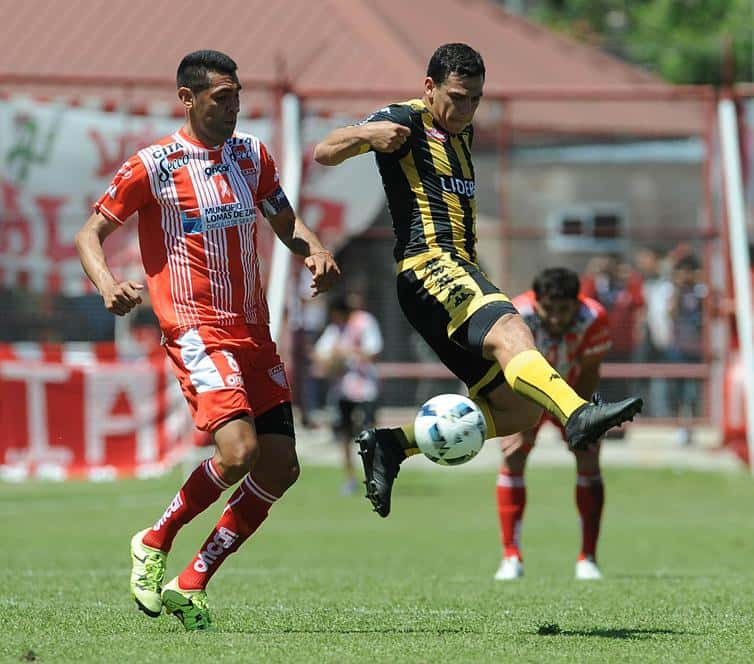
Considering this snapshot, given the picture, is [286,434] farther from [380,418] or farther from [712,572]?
[380,418]

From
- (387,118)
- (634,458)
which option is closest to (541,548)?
(634,458)

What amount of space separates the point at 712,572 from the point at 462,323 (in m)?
5.13

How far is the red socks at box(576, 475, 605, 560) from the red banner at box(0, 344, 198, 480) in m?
7.49

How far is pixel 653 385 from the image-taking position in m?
18.8

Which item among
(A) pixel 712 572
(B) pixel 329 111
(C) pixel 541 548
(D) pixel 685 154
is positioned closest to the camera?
(A) pixel 712 572

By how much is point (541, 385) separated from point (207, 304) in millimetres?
1528

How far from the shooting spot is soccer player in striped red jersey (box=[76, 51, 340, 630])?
7070 mm

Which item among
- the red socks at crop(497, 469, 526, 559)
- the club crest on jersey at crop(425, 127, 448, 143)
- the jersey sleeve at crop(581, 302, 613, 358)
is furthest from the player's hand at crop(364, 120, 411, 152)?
the red socks at crop(497, 469, 526, 559)

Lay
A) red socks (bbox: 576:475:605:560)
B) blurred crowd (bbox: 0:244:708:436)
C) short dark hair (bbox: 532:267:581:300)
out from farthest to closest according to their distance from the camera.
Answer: blurred crowd (bbox: 0:244:708:436), red socks (bbox: 576:475:605:560), short dark hair (bbox: 532:267:581:300)

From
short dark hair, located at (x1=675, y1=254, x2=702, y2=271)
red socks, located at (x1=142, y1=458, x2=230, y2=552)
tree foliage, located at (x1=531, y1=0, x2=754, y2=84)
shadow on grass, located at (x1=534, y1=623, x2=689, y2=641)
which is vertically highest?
tree foliage, located at (x1=531, y1=0, x2=754, y2=84)

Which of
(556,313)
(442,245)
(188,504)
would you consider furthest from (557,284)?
(188,504)

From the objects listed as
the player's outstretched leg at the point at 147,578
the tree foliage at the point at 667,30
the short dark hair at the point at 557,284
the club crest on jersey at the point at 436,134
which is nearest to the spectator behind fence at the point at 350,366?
the short dark hair at the point at 557,284

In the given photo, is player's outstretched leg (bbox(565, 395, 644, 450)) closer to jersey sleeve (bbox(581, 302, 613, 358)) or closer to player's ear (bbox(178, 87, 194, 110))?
player's ear (bbox(178, 87, 194, 110))

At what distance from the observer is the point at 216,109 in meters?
7.20
